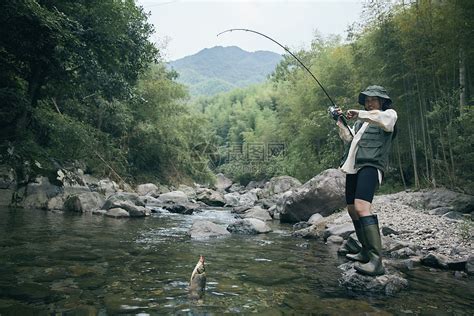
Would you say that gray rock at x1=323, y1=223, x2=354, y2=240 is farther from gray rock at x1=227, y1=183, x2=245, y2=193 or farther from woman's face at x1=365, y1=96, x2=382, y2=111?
gray rock at x1=227, y1=183, x2=245, y2=193

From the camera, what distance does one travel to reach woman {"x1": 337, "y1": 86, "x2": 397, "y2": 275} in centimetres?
405

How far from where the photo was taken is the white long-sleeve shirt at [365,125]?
4047 millimetres

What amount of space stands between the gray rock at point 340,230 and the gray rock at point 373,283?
12.7 ft

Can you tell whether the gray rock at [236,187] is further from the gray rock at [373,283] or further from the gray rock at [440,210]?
the gray rock at [373,283]

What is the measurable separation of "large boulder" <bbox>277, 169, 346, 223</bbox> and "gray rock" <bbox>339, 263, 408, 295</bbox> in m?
7.95

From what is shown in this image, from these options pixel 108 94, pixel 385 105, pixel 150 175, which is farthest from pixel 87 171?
pixel 385 105

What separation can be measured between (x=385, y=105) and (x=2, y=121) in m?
7.49

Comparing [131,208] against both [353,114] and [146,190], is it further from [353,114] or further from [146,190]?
[146,190]

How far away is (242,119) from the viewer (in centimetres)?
5700

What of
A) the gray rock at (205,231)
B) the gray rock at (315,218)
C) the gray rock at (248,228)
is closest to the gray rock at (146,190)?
the gray rock at (315,218)

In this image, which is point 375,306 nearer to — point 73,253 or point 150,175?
point 73,253

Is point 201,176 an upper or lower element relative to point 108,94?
lower

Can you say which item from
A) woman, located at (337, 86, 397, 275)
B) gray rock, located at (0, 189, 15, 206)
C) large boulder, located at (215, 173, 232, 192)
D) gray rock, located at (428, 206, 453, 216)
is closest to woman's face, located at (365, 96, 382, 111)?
woman, located at (337, 86, 397, 275)

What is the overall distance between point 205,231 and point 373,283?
4827mm
